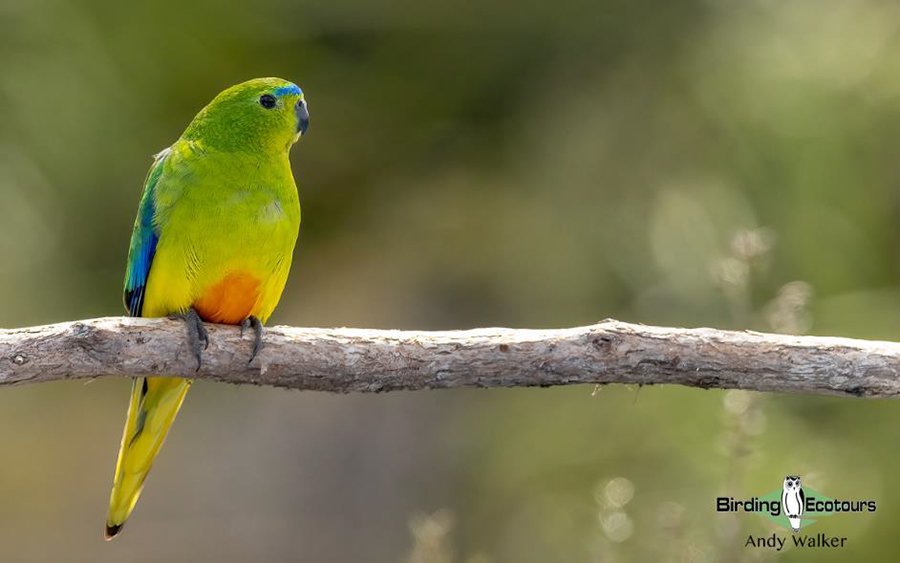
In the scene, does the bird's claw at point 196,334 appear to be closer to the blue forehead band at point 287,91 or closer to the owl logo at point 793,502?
the blue forehead band at point 287,91

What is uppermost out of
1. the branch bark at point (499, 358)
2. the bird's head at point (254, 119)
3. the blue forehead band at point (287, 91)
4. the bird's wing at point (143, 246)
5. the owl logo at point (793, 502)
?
the blue forehead band at point (287, 91)

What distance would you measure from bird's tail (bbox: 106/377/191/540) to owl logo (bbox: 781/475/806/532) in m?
2.10

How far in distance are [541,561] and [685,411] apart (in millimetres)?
1067

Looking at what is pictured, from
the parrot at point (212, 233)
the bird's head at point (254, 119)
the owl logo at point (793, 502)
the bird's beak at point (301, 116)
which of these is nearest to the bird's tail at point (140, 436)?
the parrot at point (212, 233)

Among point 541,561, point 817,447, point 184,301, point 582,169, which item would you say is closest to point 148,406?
point 184,301

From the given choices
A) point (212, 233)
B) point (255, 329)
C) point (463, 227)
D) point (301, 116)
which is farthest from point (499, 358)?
point (463, 227)

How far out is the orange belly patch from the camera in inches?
127

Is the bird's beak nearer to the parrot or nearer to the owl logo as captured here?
the parrot

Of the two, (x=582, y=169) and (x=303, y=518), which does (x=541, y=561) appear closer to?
(x=303, y=518)

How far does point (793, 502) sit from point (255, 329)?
74.1 inches

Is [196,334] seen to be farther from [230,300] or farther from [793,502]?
[793,502]

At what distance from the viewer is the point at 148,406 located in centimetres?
346

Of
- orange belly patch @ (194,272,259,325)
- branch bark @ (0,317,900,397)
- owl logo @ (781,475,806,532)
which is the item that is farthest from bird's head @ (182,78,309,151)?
owl logo @ (781,475,806,532)

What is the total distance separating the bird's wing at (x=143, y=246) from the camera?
10.9 ft
